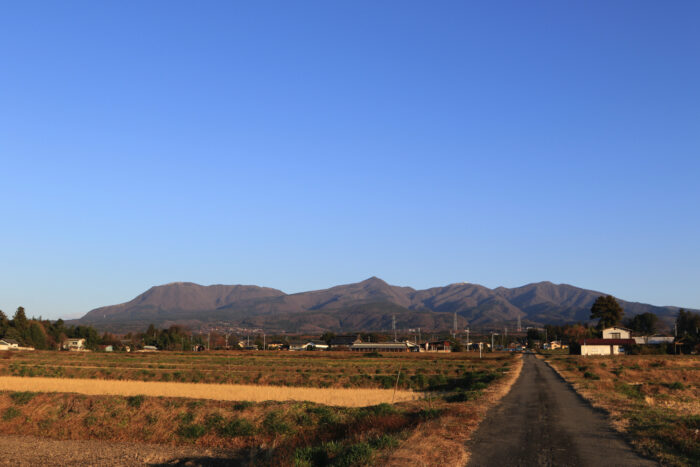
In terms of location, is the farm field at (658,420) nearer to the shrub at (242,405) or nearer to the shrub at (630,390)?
the shrub at (630,390)

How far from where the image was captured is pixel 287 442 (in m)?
23.4

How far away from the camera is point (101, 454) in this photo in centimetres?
2470

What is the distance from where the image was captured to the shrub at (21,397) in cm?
3331

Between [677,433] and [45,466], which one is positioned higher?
[677,433]

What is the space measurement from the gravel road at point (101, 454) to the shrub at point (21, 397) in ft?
19.1

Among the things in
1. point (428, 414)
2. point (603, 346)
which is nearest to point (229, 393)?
point (428, 414)

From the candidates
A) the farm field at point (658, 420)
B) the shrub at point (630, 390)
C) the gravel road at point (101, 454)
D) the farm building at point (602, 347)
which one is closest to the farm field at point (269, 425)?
the gravel road at point (101, 454)

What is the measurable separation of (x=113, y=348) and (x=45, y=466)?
16609 cm

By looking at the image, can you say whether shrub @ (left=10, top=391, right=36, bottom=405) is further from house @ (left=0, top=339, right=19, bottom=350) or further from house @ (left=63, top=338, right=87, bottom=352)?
house @ (left=63, top=338, right=87, bottom=352)

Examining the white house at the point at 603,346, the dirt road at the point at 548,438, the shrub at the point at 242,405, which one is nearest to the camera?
the dirt road at the point at 548,438

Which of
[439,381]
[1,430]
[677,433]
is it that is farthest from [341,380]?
[677,433]

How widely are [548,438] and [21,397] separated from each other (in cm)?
2860

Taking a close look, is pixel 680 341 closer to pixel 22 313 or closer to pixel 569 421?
pixel 569 421

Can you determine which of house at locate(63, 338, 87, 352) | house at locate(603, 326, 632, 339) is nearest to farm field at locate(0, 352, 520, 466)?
house at locate(603, 326, 632, 339)
